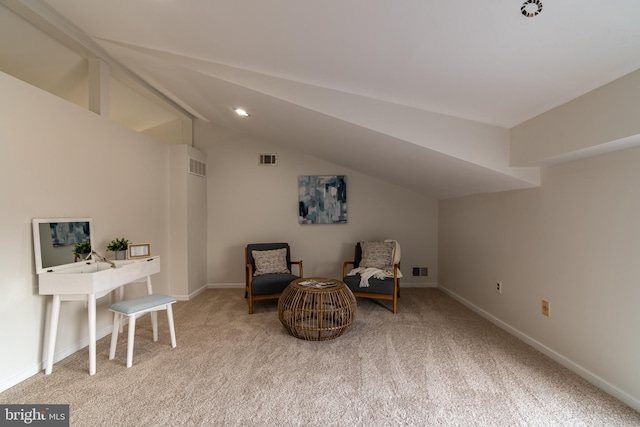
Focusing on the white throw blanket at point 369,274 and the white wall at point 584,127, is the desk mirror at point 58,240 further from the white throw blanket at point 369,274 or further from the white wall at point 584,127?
the white wall at point 584,127

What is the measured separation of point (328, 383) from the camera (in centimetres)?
211

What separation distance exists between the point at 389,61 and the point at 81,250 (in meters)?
2.94

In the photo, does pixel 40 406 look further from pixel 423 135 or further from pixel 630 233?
pixel 630 233

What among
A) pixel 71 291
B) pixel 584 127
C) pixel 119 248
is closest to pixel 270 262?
pixel 119 248

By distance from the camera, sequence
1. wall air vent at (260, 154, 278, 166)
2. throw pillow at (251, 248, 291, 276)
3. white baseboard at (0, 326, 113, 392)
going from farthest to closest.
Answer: wall air vent at (260, 154, 278, 166), throw pillow at (251, 248, 291, 276), white baseboard at (0, 326, 113, 392)

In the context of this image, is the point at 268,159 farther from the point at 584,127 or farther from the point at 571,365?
the point at 571,365

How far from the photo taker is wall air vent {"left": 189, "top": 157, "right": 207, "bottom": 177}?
4.21 meters

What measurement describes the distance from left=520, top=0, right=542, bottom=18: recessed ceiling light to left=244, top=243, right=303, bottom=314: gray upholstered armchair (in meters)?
3.28

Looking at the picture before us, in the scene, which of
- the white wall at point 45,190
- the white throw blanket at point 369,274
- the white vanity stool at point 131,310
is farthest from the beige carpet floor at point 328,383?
the white throw blanket at point 369,274

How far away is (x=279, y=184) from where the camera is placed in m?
4.82

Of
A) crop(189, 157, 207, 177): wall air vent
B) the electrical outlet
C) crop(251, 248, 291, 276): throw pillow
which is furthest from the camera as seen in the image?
crop(189, 157, 207, 177): wall air vent

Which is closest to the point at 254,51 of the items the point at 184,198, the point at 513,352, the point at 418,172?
the point at 418,172

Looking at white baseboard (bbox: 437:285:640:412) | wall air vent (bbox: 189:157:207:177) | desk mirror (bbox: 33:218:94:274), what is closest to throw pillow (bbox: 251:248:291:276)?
wall air vent (bbox: 189:157:207:177)

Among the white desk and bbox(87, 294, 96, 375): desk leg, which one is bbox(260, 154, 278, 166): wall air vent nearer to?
the white desk
